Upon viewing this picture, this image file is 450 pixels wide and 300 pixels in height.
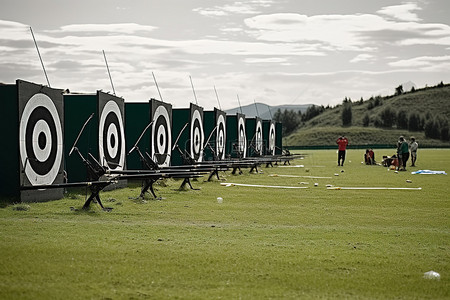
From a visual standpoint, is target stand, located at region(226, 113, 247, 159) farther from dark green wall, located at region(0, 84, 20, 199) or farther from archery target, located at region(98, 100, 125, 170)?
dark green wall, located at region(0, 84, 20, 199)

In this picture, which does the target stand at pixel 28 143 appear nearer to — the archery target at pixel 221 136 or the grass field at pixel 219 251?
the grass field at pixel 219 251

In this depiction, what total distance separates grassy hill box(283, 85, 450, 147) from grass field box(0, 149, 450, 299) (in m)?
108

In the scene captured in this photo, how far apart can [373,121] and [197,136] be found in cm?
14103

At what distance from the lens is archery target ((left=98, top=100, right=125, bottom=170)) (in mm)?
17922

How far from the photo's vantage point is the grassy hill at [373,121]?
13700cm

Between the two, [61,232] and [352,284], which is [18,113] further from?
[352,284]

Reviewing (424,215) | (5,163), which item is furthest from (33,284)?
(424,215)

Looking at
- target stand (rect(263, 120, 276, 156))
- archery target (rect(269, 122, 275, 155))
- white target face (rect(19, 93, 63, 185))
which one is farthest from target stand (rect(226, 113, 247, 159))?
white target face (rect(19, 93, 63, 185))

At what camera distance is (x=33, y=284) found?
6.38m

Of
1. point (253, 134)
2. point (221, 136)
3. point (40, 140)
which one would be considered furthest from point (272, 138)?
point (40, 140)

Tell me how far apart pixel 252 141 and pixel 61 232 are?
3137cm

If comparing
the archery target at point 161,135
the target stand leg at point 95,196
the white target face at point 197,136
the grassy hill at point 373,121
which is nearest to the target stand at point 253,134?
the white target face at point 197,136

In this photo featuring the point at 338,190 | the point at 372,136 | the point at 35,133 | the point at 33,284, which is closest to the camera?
the point at 33,284

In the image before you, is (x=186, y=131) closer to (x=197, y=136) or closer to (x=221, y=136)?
(x=197, y=136)
